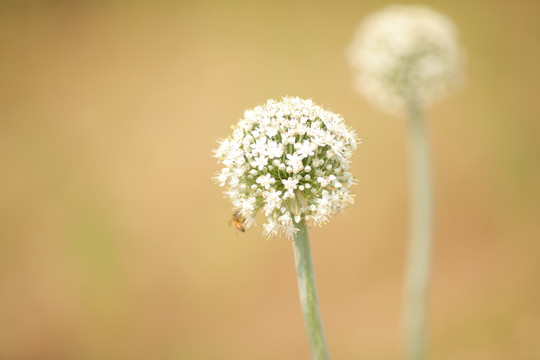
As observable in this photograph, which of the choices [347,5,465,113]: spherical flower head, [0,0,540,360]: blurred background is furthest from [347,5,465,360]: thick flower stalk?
[0,0,540,360]: blurred background

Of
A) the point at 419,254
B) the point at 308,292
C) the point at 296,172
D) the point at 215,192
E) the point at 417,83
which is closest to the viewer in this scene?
the point at 296,172

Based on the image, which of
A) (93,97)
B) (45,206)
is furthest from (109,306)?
(93,97)

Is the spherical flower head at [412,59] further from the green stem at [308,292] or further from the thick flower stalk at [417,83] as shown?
the green stem at [308,292]

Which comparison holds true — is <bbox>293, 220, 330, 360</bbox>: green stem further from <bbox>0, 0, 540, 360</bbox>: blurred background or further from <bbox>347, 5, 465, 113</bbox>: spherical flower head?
<bbox>0, 0, 540, 360</bbox>: blurred background

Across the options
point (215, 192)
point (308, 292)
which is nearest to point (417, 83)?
point (308, 292)

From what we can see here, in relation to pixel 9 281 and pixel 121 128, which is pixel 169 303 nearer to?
pixel 9 281

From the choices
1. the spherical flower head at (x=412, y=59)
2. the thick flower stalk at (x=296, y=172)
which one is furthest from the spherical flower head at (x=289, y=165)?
the spherical flower head at (x=412, y=59)

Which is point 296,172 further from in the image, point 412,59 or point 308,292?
point 412,59
